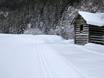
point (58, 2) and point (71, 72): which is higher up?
point (58, 2)

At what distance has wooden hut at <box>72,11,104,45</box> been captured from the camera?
89.7ft

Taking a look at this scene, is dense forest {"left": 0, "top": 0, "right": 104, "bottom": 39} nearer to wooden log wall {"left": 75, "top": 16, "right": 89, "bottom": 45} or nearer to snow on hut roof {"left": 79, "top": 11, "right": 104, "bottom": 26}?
wooden log wall {"left": 75, "top": 16, "right": 89, "bottom": 45}

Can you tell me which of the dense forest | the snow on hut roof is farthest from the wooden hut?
the dense forest

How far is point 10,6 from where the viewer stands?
8481 centimetres

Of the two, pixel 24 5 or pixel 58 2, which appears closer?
pixel 58 2

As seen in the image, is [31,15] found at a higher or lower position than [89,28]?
higher

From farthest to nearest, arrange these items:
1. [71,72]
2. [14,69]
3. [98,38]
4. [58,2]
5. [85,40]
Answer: [58,2]
[85,40]
[98,38]
[14,69]
[71,72]

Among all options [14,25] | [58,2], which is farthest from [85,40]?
[14,25]

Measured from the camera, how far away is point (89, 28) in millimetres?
27938

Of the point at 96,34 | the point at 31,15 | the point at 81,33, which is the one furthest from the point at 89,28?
the point at 31,15

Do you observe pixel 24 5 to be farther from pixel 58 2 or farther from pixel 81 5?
pixel 81 5

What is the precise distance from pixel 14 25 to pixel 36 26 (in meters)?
7.89

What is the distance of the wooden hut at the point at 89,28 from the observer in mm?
27339

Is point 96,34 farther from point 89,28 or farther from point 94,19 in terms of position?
point 94,19
